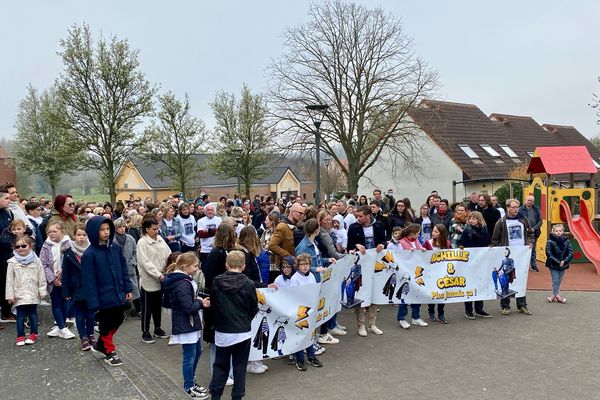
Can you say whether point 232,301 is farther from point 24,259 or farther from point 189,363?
point 24,259

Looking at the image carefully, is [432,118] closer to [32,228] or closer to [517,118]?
[517,118]

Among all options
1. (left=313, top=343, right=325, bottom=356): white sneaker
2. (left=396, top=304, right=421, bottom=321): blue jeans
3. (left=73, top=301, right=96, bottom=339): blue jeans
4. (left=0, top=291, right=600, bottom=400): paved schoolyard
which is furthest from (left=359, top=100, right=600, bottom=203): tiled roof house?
(left=73, top=301, right=96, bottom=339): blue jeans

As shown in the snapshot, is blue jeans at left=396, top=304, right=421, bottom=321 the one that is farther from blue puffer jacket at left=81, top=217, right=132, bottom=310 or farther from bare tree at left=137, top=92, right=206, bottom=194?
bare tree at left=137, top=92, right=206, bottom=194

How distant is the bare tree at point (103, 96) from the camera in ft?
82.2

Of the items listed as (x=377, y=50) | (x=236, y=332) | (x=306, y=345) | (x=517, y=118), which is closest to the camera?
(x=236, y=332)

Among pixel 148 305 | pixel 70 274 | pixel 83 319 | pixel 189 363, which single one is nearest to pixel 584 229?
pixel 148 305

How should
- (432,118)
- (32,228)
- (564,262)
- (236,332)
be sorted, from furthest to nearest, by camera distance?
(432,118), (564,262), (32,228), (236,332)

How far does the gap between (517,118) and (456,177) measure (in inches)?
622

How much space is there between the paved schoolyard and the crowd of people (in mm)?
288

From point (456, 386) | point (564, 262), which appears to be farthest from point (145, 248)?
point (564, 262)

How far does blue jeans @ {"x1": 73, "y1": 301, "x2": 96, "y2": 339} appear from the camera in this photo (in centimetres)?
645

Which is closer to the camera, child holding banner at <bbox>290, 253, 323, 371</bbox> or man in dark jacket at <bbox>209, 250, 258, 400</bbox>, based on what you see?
man in dark jacket at <bbox>209, 250, 258, 400</bbox>

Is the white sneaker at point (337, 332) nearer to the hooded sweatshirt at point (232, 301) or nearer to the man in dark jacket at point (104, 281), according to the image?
the hooded sweatshirt at point (232, 301)

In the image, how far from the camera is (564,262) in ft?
29.7
